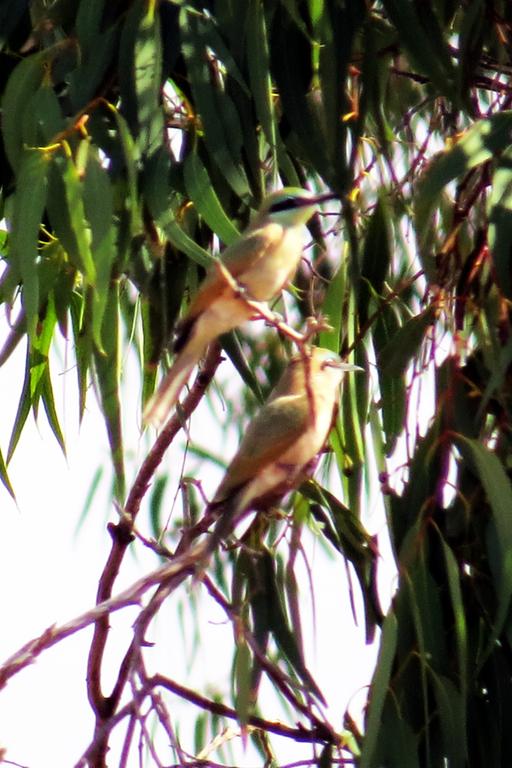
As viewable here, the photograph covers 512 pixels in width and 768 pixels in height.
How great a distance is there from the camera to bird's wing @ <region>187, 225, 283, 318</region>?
10.0ft

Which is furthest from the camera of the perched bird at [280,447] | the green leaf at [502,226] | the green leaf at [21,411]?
the green leaf at [21,411]

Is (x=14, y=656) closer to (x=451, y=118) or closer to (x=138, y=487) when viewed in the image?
(x=138, y=487)

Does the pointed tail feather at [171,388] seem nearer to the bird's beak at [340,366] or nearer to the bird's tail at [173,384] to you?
the bird's tail at [173,384]

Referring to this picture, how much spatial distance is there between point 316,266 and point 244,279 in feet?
1.79

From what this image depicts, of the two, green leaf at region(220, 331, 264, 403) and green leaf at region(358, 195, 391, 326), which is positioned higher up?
green leaf at region(358, 195, 391, 326)

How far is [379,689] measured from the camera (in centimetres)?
284

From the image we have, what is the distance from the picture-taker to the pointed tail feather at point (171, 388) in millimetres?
3111

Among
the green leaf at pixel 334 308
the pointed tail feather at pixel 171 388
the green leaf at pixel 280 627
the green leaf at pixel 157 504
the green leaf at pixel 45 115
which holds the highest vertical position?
the green leaf at pixel 45 115

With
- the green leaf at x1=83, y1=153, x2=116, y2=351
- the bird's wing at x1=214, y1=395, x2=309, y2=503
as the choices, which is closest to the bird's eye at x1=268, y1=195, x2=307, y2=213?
the bird's wing at x1=214, y1=395, x2=309, y2=503

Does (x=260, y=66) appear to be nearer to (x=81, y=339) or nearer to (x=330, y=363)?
(x=330, y=363)

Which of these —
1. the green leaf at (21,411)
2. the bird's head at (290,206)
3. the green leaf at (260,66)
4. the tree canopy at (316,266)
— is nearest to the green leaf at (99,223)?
the tree canopy at (316,266)

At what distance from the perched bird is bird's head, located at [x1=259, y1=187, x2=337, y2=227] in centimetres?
32

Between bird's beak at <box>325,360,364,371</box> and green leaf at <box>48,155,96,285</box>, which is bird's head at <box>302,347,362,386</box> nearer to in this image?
bird's beak at <box>325,360,364,371</box>

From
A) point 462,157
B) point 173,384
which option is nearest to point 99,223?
point 173,384
